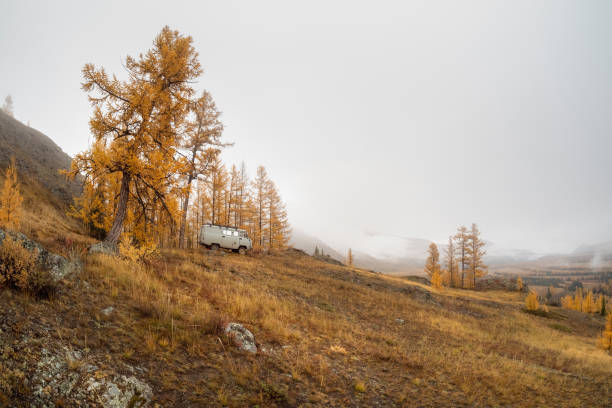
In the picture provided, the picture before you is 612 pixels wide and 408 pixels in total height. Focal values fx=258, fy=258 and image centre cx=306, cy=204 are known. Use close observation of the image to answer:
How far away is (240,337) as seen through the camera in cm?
593

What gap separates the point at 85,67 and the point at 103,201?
936 centimetres

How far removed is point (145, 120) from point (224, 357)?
1109 cm

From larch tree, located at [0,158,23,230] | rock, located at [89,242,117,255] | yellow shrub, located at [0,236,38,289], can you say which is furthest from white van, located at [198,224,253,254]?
yellow shrub, located at [0,236,38,289]

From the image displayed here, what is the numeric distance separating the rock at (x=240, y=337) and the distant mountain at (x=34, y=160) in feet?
83.1

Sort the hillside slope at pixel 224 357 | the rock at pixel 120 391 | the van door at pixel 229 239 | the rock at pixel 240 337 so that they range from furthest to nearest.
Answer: the van door at pixel 229 239, the rock at pixel 240 337, the hillside slope at pixel 224 357, the rock at pixel 120 391

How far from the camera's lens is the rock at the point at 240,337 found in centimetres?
572

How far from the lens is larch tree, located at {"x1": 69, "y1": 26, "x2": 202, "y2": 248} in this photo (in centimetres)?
1101

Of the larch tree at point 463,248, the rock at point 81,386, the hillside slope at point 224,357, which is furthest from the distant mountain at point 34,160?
the larch tree at point 463,248

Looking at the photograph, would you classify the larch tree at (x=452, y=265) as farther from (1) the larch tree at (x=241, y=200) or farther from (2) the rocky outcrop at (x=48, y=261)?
(2) the rocky outcrop at (x=48, y=261)

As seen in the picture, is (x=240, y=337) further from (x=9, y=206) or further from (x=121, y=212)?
(x=9, y=206)

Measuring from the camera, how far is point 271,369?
5.22 meters

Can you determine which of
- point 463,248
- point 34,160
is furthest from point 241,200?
point 463,248

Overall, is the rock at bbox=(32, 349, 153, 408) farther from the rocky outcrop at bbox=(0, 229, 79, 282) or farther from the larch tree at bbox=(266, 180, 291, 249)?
the larch tree at bbox=(266, 180, 291, 249)

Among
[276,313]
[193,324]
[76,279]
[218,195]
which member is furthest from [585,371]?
[218,195]
